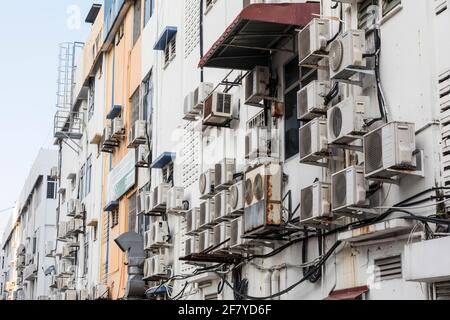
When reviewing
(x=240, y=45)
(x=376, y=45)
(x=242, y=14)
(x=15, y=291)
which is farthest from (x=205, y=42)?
(x=15, y=291)

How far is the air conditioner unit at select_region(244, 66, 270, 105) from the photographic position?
1311 centimetres

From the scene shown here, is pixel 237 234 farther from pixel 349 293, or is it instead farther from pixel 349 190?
pixel 349 190

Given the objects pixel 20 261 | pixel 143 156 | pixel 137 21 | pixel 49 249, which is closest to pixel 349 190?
pixel 143 156

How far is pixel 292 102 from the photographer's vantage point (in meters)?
12.7

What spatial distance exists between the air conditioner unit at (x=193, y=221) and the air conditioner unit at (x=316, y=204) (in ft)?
15.2

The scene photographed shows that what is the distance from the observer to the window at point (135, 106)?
2245cm

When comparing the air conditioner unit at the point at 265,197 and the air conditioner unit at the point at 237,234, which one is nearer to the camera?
the air conditioner unit at the point at 265,197

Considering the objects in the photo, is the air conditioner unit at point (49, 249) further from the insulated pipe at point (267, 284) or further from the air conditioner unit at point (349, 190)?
the air conditioner unit at point (349, 190)

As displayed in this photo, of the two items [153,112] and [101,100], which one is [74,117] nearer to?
[101,100]

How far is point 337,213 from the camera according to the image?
9.86m

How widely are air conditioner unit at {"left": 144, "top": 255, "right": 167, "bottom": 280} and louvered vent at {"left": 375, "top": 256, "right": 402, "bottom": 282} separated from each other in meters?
8.71

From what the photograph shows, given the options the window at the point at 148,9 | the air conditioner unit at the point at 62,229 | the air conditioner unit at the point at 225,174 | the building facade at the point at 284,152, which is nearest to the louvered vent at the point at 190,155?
the building facade at the point at 284,152

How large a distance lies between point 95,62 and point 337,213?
19.8m
